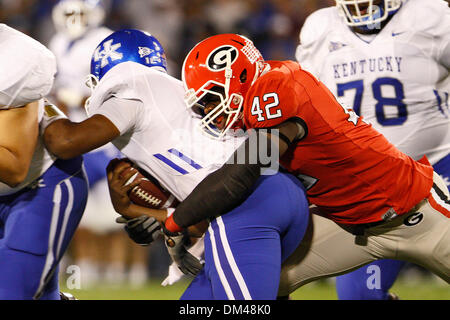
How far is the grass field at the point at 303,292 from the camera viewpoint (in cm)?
449

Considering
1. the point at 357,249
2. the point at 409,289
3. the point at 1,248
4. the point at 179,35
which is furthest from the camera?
the point at 179,35

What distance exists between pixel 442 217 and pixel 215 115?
0.86 metres

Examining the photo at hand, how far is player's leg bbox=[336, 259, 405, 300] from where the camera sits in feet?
10.4

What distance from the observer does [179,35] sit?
5.91 m

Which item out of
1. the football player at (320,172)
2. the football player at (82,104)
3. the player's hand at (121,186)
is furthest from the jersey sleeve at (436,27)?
the football player at (82,104)

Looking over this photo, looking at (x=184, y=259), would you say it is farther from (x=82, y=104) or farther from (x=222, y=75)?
(x=82, y=104)

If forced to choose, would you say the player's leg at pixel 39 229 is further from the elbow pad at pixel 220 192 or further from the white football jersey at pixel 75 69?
the white football jersey at pixel 75 69

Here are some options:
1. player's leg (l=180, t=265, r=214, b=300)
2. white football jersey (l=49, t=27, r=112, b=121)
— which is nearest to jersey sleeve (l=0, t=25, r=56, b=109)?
player's leg (l=180, t=265, r=214, b=300)

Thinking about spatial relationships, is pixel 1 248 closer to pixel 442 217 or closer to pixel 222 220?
pixel 222 220

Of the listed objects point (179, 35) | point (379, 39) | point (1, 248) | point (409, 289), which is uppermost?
point (379, 39)

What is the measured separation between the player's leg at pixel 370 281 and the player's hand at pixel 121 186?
122cm

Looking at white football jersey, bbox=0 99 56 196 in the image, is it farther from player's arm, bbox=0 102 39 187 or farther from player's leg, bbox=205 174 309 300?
player's leg, bbox=205 174 309 300

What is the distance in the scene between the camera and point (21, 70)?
7.52 feet
